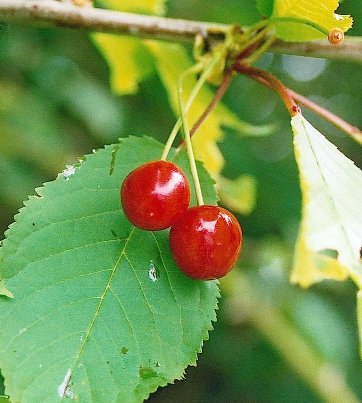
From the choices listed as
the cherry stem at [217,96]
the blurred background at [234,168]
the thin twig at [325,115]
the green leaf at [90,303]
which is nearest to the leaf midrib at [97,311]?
the green leaf at [90,303]

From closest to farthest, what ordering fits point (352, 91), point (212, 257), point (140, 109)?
point (212, 257)
point (140, 109)
point (352, 91)

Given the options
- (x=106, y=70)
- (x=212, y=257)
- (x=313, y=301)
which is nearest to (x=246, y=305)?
(x=313, y=301)

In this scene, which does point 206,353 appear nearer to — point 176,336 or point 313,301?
point 313,301

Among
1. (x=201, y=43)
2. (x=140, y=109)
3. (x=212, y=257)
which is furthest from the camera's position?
(x=140, y=109)

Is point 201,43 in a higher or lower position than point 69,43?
lower

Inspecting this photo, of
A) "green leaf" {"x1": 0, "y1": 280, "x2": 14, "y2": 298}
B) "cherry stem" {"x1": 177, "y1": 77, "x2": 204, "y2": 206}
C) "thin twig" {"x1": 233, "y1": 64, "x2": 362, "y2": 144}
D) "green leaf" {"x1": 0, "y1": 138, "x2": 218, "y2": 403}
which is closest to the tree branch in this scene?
"thin twig" {"x1": 233, "y1": 64, "x2": 362, "y2": 144}

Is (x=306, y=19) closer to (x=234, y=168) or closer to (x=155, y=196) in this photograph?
(x=155, y=196)

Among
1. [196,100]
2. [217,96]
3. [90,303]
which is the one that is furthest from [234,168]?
[90,303]

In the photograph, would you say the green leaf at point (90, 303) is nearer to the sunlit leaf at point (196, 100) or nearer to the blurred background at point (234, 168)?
the sunlit leaf at point (196, 100)
